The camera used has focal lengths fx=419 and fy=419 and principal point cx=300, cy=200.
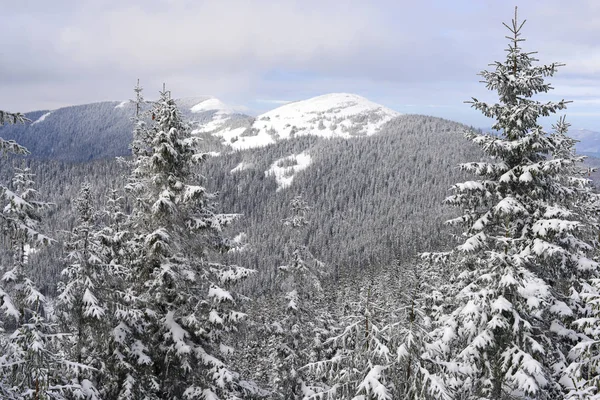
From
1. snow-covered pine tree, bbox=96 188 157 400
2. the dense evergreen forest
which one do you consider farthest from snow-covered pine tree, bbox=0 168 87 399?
snow-covered pine tree, bbox=96 188 157 400

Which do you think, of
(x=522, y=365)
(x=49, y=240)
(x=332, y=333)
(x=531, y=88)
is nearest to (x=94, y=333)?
(x=49, y=240)

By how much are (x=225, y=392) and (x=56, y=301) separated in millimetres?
5698

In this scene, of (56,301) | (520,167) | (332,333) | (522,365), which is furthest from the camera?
(332,333)

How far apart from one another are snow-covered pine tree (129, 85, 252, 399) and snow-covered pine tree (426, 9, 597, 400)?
6740 millimetres

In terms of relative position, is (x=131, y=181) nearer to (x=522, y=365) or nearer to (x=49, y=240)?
(x=49, y=240)

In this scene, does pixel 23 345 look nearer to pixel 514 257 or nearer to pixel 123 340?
pixel 123 340

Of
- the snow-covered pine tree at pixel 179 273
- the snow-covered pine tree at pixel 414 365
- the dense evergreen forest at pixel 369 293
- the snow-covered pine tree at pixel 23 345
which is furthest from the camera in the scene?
the snow-covered pine tree at pixel 179 273

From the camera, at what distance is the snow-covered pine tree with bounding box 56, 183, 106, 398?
477 inches

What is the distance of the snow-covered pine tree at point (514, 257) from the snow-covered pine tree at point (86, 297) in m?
9.62

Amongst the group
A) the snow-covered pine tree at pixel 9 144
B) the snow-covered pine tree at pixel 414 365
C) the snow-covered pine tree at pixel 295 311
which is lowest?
the snow-covered pine tree at pixel 295 311

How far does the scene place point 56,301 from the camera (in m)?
12.4

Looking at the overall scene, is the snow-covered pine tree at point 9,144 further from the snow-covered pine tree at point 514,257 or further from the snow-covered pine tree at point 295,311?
the snow-covered pine tree at point 295,311

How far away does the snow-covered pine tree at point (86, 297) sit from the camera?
12125mm

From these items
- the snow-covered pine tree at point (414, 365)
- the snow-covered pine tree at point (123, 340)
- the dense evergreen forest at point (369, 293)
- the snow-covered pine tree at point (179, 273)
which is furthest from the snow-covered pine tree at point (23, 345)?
the snow-covered pine tree at point (414, 365)
